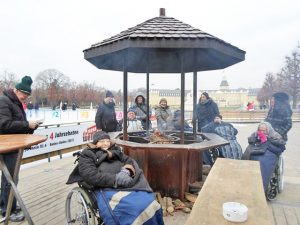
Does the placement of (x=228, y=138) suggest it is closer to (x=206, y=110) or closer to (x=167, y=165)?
(x=206, y=110)

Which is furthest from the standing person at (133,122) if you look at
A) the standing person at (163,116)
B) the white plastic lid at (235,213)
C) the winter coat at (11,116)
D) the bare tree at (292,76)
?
the bare tree at (292,76)

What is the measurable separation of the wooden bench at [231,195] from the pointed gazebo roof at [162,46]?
1.56 m

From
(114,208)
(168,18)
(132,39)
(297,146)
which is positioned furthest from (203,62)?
(297,146)

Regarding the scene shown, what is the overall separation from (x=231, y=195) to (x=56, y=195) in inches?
124

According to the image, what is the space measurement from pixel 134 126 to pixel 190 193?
2.54 meters

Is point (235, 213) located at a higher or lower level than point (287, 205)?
higher

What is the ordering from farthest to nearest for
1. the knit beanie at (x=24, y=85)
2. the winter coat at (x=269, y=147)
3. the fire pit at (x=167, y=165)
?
the winter coat at (x=269, y=147), the fire pit at (x=167, y=165), the knit beanie at (x=24, y=85)

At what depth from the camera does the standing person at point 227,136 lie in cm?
533

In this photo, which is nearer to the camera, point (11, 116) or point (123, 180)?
point (123, 180)

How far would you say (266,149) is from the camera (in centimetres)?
461

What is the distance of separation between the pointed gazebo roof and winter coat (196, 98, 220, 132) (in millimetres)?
973

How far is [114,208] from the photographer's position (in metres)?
2.62

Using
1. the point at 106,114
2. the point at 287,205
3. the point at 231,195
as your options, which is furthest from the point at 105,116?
the point at 231,195

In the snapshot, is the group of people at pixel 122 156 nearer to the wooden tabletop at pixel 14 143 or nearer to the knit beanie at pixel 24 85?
the knit beanie at pixel 24 85
